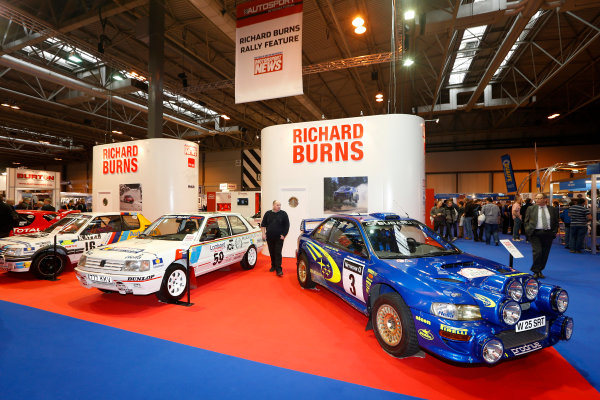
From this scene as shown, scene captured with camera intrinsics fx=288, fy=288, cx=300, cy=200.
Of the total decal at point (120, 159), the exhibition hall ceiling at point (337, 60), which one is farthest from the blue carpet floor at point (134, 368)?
the exhibition hall ceiling at point (337, 60)

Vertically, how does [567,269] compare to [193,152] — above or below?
below

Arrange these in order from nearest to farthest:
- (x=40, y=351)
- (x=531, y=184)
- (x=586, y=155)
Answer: (x=40, y=351) → (x=586, y=155) → (x=531, y=184)

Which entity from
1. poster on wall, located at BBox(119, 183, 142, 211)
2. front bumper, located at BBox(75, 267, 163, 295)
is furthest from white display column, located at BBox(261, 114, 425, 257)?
poster on wall, located at BBox(119, 183, 142, 211)

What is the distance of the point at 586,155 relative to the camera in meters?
18.7

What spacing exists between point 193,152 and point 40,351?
765 centimetres

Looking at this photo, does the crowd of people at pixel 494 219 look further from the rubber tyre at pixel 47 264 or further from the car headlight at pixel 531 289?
the rubber tyre at pixel 47 264

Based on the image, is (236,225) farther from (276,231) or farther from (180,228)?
(180,228)

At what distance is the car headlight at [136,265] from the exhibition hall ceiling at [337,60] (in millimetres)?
6024

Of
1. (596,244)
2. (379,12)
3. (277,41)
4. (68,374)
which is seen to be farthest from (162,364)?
(596,244)

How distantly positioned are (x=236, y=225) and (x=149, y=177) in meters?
4.57

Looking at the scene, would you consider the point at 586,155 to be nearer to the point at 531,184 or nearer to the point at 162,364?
the point at 531,184

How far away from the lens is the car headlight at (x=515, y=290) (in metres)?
2.51

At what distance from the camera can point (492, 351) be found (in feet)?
7.31

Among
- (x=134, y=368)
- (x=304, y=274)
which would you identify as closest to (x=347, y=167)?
(x=304, y=274)
